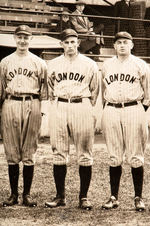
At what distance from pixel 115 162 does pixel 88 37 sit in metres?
7.78

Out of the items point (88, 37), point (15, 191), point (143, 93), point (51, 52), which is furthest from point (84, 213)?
point (88, 37)

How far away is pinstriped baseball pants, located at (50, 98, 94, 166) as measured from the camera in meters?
5.88

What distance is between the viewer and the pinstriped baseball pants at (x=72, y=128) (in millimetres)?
5875

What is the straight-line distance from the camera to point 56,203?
5.93m

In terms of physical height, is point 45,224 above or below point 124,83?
below

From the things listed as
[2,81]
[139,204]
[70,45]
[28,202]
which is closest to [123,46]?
[70,45]

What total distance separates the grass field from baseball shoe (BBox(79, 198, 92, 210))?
0.06 m

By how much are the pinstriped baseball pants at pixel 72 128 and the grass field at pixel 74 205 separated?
591 mm

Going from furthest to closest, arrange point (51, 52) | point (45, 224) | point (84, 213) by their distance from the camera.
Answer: point (51, 52) → point (84, 213) → point (45, 224)

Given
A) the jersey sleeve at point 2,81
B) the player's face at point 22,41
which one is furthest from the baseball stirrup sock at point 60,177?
the player's face at point 22,41

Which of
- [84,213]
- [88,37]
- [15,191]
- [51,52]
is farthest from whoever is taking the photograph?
[88,37]

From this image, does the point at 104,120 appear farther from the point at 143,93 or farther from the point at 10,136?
the point at 10,136

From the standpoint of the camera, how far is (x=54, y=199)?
6.00 metres

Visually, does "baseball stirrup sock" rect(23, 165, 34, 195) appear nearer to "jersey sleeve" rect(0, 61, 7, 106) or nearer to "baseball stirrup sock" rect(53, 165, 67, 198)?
"baseball stirrup sock" rect(53, 165, 67, 198)
